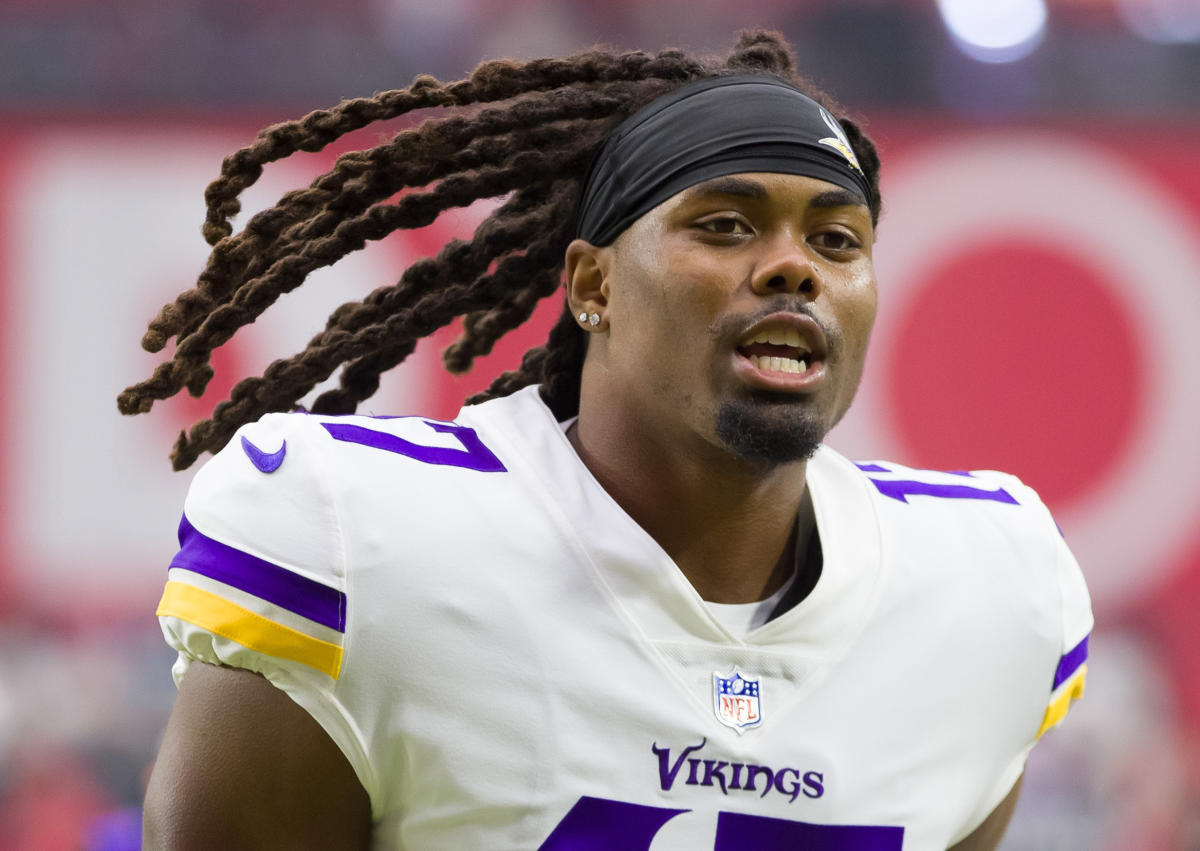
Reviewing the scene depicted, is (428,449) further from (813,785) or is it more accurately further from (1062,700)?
(1062,700)

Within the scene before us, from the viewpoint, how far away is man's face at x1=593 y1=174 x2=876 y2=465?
1.70 m


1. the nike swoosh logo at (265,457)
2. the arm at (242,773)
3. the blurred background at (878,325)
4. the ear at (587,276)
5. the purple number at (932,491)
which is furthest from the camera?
the blurred background at (878,325)

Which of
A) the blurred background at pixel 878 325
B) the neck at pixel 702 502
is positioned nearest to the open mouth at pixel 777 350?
the neck at pixel 702 502

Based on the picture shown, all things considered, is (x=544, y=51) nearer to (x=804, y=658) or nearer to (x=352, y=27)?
(x=352, y=27)

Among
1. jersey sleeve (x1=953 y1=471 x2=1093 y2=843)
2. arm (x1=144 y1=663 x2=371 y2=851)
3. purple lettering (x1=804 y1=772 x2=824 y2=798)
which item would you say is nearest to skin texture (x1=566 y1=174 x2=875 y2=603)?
purple lettering (x1=804 y1=772 x2=824 y2=798)

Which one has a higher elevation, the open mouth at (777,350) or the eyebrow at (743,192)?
the eyebrow at (743,192)

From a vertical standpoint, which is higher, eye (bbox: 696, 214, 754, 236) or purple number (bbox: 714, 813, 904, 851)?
eye (bbox: 696, 214, 754, 236)

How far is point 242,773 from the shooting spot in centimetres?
152

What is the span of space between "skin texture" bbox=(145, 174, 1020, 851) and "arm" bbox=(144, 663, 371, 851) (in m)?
0.01

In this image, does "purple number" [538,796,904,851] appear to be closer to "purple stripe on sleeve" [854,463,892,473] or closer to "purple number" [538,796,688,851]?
"purple number" [538,796,688,851]

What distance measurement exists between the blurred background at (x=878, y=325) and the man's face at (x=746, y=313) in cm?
324

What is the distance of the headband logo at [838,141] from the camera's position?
1.86m

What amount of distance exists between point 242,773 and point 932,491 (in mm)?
982

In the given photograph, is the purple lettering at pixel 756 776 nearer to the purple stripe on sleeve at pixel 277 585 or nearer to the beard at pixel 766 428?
the beard at pixel 766 428
